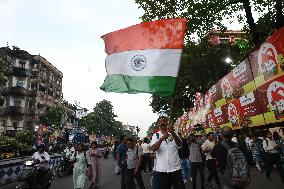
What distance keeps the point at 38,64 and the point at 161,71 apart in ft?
168

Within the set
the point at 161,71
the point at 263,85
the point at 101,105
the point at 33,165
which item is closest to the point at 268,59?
the point at 263,85

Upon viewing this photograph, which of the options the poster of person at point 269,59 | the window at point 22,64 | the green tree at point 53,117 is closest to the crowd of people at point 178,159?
the poster of person at point 269,59

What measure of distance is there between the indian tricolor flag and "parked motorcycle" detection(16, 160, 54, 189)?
5816mm

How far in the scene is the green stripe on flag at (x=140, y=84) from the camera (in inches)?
244

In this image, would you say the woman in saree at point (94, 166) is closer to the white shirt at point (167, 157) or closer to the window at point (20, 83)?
the white shirt at point (167, 157)

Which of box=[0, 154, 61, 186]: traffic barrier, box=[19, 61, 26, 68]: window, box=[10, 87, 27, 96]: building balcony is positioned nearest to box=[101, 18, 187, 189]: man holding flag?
box=[0, 154, 61, 186]: traffic barrier

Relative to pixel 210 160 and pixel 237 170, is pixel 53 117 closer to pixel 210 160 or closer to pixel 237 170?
pixel 210 160

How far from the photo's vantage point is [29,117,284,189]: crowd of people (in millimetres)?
5355

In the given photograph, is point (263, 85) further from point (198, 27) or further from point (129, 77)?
point (198, 27)

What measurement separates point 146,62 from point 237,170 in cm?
273

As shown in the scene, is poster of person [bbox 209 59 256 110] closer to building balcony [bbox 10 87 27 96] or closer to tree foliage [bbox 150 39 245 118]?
tree foliage [bbox 150 39 245 118]

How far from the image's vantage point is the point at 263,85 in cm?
969

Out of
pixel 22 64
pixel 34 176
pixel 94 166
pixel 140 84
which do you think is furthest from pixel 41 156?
pixel 22 64

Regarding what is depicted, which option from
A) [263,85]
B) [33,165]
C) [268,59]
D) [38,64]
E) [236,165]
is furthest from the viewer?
[38,64]
